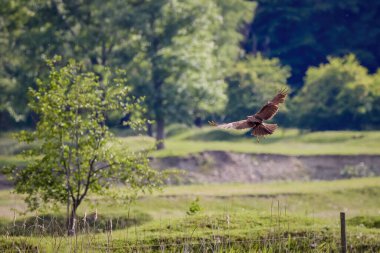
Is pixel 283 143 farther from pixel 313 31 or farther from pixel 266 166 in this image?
pixel 313 31

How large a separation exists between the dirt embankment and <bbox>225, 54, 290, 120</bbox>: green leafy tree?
13611 mm

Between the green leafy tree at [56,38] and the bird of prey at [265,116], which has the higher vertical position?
the green leafy tree at [56,38]

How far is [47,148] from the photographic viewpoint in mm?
27375

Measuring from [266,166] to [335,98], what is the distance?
18.0m

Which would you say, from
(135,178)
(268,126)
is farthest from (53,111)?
(268,126)

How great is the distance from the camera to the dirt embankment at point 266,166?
4641cm

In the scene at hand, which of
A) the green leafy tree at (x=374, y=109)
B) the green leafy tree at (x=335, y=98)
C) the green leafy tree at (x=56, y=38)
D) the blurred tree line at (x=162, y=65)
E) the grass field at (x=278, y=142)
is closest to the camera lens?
the grass field at (x=278, y=142)

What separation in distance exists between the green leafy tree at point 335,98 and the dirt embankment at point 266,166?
601 inches

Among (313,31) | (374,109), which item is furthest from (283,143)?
(313,31)

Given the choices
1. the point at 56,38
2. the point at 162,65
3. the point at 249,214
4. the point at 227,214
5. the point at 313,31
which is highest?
the point at 313,31

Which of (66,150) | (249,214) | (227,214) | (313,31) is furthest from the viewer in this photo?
(313,31)

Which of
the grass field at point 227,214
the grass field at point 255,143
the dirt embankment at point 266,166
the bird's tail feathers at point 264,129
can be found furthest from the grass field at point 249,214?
the grass field at point 255,143

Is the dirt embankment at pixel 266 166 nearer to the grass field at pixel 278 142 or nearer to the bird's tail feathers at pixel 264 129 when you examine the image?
the grass field at pixel 278 142

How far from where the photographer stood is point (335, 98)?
208ft
